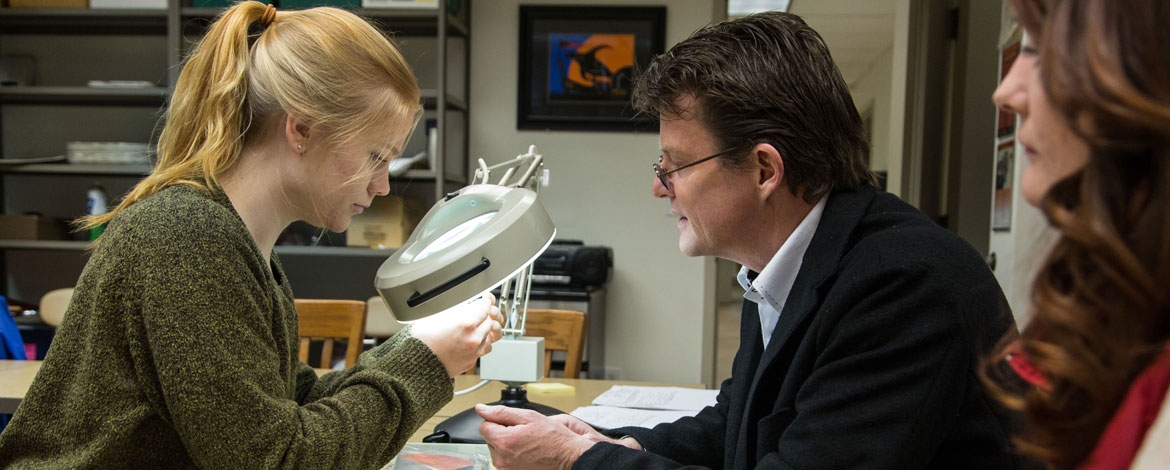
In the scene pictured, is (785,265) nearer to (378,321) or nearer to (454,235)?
(454,235)

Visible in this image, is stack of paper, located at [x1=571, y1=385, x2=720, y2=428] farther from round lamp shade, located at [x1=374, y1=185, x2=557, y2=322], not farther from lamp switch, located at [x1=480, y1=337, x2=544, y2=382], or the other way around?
→ round lamp shade, located at [x1=374, y1=185, x2=557, y2=322]

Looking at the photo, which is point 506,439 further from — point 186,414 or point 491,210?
point 186,414

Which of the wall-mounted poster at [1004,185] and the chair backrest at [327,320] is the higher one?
the wall-mounted poster at [1004,185]

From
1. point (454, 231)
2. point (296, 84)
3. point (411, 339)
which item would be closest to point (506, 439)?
point (411, 339)

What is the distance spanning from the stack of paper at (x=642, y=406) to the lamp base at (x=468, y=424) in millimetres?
113

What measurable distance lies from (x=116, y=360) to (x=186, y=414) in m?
0.10

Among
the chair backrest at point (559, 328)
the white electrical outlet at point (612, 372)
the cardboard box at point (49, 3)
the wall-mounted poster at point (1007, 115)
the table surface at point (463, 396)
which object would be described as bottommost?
the white electrical outlet at point (612, 372)

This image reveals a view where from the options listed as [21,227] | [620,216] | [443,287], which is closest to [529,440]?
[443,287]

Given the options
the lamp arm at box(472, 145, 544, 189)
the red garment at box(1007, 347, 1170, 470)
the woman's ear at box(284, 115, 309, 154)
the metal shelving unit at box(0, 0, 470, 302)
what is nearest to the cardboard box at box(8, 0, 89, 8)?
the metal shelving unit at box(0, 0, 470, 302)

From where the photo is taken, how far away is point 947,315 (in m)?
0.86

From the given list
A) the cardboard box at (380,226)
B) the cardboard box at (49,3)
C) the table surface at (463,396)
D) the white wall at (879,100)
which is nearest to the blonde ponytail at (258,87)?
the table surface at (463,396)

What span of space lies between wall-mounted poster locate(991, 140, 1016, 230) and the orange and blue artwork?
1.73 metres

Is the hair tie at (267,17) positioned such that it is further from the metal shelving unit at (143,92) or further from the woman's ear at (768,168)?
the metal shelving unit at (143,92)

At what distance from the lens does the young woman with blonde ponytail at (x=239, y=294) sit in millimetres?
825
